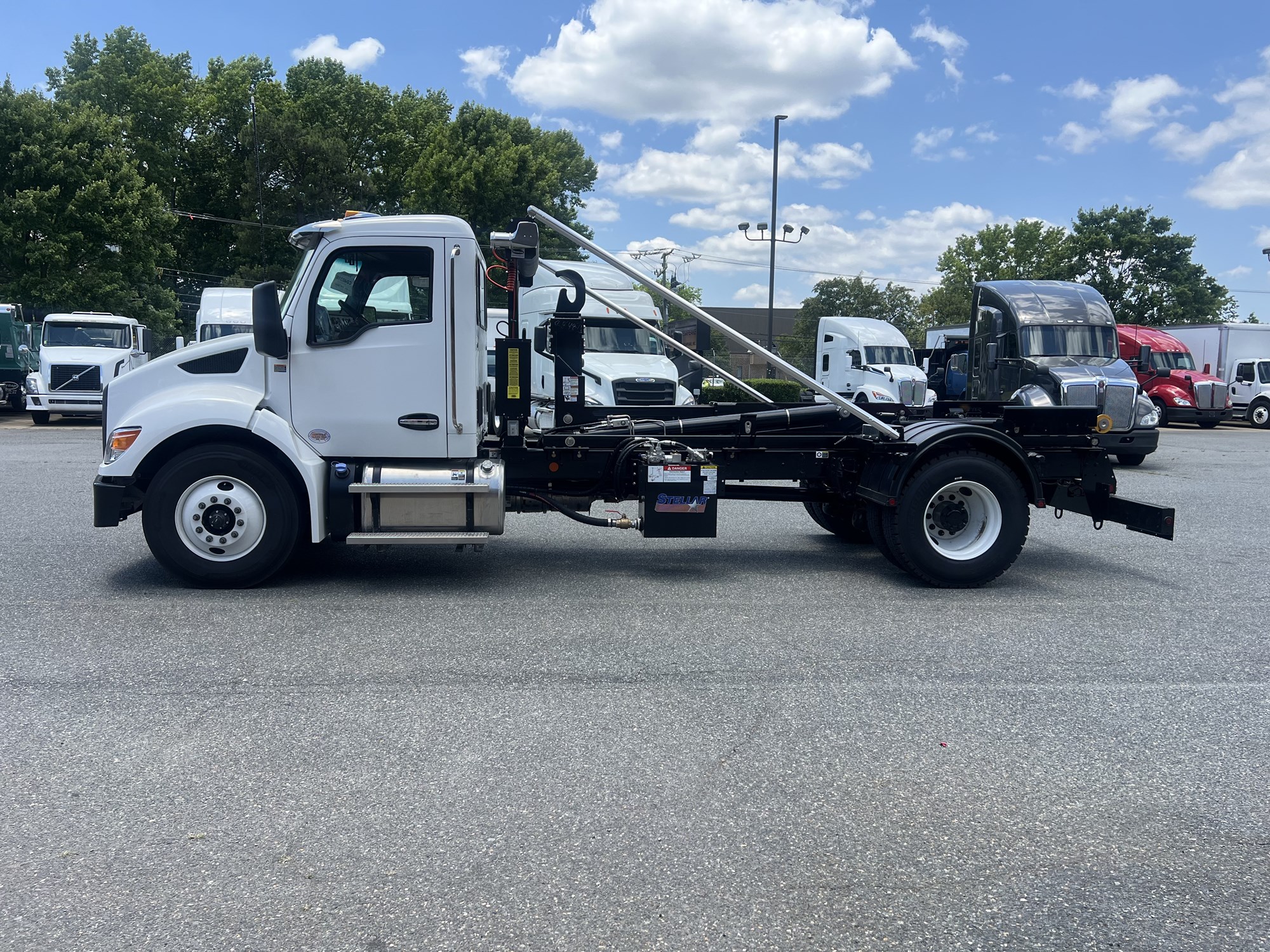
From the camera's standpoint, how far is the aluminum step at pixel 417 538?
7.34 meters

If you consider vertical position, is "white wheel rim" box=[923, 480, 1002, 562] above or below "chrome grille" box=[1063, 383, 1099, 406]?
below

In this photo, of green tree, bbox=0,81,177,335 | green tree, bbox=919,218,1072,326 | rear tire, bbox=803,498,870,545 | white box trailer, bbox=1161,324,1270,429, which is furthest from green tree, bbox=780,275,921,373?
rear tire, bbox=803,498,870,545

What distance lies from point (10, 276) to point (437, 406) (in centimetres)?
3061

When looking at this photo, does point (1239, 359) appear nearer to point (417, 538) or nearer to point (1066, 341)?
point (1066, 341)

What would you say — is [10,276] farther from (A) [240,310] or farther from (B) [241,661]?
(B) [241,661]

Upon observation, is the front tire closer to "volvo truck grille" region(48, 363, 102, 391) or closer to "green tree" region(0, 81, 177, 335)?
"volvo truck grille" region(48, 363, 102, 391)

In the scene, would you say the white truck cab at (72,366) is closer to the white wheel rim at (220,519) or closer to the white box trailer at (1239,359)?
→ the white wheel rim at (220,519)

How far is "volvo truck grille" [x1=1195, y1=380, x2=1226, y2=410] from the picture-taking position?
91.1 feet

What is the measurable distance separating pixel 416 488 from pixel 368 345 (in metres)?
1.11

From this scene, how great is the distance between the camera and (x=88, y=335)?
951 inches

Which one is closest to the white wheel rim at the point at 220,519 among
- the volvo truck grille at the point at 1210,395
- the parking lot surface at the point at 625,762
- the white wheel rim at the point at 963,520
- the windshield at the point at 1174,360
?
the parking lot surface at the point at 625,762

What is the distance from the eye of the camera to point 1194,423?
31.9 m

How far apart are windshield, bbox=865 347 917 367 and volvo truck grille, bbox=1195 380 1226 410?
27.9 ft

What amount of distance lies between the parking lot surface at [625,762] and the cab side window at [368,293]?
75.0 inches
